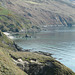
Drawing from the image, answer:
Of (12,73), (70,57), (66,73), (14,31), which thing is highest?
(12,73)

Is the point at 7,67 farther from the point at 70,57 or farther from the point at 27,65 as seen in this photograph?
the point at 70,57

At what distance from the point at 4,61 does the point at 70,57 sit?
53795 millimetres

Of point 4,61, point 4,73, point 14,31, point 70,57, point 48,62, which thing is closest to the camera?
point 4,73

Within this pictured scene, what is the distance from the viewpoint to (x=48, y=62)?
116ft

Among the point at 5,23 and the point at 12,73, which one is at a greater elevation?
the point at 12,73

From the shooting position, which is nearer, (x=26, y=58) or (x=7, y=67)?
(x=7, y=67)

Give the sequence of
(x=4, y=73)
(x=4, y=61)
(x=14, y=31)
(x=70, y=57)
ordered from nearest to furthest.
Result: 1. (x=4, y=73)
2. (x=4, y=61)
3. (x=70, y=57)
4. (x=14, y=31)

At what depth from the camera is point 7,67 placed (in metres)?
28.1

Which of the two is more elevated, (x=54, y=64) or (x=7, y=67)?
(x=7, y=67)

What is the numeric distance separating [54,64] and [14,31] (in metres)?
155

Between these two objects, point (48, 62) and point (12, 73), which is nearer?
point (12, 73)

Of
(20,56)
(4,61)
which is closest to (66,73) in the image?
(20,56)

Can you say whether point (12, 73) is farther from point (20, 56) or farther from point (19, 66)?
point (20, 56)

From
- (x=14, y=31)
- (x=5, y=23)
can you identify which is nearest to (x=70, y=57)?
(x=14, y=31)
